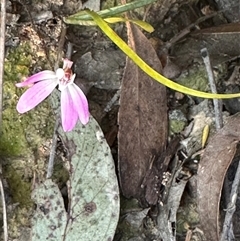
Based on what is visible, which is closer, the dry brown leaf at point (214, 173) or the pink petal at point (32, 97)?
the pink petal at point (32, 97)

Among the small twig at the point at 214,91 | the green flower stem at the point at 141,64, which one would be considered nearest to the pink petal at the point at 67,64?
the green flower stem at the point at 141,64

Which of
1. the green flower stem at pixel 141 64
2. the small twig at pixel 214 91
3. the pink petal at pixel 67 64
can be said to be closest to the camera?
the green flower stem at pixel 141 64

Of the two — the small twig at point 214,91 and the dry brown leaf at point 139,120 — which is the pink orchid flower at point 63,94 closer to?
the dry brown leaf at point 139,120

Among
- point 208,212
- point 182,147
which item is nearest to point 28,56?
point 182,147

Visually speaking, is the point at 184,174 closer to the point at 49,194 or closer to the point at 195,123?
the point at 195,123

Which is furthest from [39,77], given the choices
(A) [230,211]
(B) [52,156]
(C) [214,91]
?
(A) [230,211]

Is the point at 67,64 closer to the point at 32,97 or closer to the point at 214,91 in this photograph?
the point at 32,97
